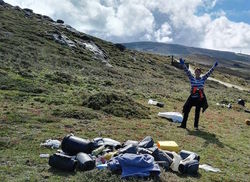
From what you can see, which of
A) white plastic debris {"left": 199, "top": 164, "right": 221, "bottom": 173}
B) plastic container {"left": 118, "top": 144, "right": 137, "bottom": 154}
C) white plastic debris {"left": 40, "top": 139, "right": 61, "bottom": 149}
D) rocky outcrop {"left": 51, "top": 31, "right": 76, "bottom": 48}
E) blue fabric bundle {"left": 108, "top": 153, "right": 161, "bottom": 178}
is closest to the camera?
blue fabric bundle {"left": 108, "top": 153, "right": 161, "bottom": 178}

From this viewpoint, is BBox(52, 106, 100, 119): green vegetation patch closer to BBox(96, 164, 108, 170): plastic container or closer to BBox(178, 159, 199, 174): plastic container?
BBox(96, 164, 108, 170): plastic container

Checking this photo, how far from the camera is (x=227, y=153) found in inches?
567

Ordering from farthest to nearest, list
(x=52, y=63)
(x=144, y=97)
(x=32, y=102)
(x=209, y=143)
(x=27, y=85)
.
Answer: (x=52, y=63)
(x=144, y=97)
(x=27, y=85)
(x=32, y=102)
(x=209, y=143)

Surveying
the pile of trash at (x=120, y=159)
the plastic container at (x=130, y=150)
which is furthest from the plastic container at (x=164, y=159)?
the plastic container at (x=130, y=150)

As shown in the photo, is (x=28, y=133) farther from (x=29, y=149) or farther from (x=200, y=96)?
(x=200, y=96)

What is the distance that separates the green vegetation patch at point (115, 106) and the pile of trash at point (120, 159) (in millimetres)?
7945

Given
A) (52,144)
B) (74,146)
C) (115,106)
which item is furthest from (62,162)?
(115,106)

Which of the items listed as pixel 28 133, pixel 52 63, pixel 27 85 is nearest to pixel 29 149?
pixel 28 133

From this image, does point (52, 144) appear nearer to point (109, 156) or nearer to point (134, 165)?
point (109, 156)

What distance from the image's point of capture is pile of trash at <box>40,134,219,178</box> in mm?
9539

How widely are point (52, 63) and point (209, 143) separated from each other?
33.7 meters

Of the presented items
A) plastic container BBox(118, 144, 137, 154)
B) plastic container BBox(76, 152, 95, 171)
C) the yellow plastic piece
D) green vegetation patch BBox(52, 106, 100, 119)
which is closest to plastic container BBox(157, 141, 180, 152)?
plastic container BBox(118, 144, 137, 154)

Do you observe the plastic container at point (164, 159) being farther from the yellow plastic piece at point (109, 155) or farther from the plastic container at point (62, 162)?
the plastic container at point (62, 162)

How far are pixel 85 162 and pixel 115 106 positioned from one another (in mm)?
10881
